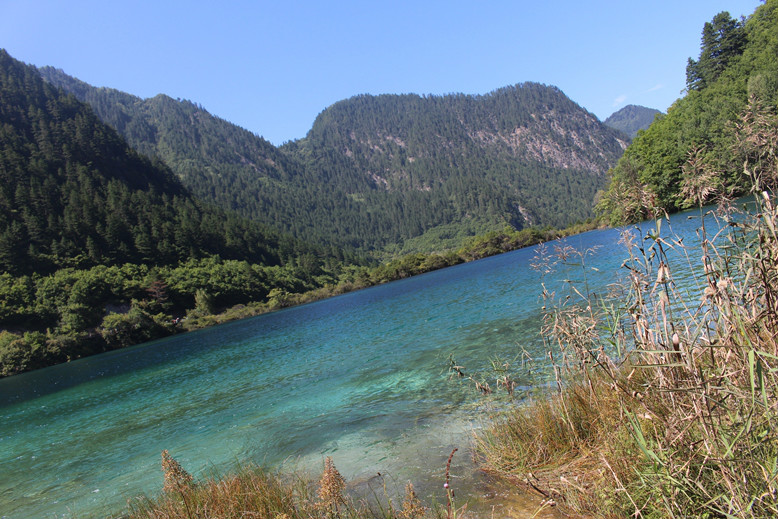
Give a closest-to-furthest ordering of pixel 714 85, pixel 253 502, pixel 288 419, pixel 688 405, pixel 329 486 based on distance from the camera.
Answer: pixel 688 405, pixel 329 486, pixel 253 502, pixel 288 419, pixel 714 85

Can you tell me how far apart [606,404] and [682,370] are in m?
1.94

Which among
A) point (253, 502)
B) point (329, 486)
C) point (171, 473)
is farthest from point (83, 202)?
point (329, 486)

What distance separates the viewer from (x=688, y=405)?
2.94 metres

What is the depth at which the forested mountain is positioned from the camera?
10144 cm

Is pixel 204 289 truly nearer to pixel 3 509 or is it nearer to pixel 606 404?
pixel 3 509

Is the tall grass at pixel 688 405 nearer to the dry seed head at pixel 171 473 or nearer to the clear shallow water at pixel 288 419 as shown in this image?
the clear shallow water at pixel 288 419

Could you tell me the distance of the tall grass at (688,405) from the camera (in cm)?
255

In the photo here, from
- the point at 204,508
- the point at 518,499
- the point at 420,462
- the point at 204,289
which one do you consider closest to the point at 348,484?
the point at 420,462

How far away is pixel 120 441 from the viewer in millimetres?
14688

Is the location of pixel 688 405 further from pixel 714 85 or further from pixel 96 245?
pixel 96 245

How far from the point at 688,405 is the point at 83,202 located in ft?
473

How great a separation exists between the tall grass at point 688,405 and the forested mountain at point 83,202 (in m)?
116

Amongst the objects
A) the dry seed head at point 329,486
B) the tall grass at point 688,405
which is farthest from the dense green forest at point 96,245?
the tall grass at point 688,405

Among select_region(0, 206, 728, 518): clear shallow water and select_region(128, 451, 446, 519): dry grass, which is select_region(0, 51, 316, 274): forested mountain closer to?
select_region(0, 206, 728, 518): clear shallow water
